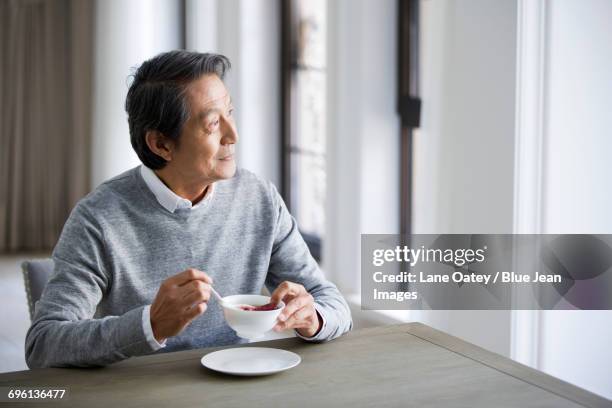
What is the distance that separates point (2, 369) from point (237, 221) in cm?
199

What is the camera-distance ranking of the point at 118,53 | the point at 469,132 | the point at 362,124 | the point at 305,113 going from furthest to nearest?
the point at 118,53 → the point at 305,113 → the point at 362,124 → the point at 469,132

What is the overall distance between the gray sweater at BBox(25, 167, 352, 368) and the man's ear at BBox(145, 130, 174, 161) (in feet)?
0.22

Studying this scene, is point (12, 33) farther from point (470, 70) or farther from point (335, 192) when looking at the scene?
point (470, 70)

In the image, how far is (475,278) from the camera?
2719 mm

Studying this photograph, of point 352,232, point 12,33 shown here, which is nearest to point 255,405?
point 352,232

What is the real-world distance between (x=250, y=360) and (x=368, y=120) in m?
2.13

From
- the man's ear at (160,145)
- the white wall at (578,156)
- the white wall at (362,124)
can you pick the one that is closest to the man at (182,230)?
the man's ear at (160,145)

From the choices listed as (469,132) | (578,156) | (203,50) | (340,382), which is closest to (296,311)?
(340,382)

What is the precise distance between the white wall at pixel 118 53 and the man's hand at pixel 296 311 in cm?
422

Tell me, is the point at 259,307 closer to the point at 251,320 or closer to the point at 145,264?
the point at 251,320

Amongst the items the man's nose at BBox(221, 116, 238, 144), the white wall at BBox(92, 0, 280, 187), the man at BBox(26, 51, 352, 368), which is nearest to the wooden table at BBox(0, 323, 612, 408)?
the man at BBox(26, 51, 352, 368)

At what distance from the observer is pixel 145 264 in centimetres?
186

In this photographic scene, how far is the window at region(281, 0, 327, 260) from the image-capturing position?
175 inches

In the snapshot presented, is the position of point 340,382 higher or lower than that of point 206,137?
lower
